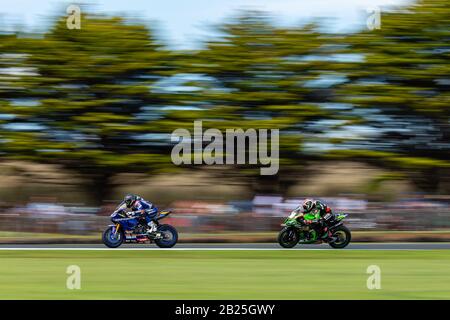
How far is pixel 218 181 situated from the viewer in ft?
141

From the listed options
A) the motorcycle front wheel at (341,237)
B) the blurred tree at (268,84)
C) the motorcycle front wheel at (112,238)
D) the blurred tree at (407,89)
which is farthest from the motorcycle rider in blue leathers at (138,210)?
Answer: the blurred tree at (407,89)

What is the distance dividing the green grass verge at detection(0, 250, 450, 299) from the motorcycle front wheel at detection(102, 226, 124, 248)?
48.6 inches

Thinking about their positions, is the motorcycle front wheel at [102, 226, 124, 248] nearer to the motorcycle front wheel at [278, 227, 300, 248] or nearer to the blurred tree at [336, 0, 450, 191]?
the motorcycle front wheel at [278, 227, 300, 248]

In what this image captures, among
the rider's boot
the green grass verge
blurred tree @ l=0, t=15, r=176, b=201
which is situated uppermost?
blurred tree @ l=0, t=15, r=176, b=201

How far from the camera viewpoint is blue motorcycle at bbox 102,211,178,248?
2477 cm

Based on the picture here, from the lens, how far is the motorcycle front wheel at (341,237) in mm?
25109

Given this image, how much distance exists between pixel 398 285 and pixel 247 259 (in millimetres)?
6741

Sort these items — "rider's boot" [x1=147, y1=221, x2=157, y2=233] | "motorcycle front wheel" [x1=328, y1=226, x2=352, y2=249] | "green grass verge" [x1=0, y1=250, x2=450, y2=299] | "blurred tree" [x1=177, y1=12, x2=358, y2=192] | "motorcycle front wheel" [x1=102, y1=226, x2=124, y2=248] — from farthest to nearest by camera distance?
"blurred tree" [x1=177, y1=12, x2=358, y2=192], "motorcycle front wheel" [x1=328, y1=226, x2=352, y2=249], "rider's boot" [x1=147, y1=221, x2=157, y2=233], "motorcycle front wheel" [x1=102, y1=226, x2=124, y2=248], "green grass verge" [x1=0, y1=250, x2=450, y2=299]

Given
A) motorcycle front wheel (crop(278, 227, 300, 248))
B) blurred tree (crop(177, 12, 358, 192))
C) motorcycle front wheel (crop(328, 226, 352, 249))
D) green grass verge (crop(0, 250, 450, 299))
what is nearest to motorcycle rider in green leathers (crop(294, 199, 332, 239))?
motorcycle front wheel (crop(328, 226, 352, 249))

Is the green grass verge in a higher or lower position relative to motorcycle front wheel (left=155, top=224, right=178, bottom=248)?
lower

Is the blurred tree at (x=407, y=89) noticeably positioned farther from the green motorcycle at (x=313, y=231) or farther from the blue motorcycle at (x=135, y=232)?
the blue motorcycle at (x=135, y=232)

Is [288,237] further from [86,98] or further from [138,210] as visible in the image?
[86,98]

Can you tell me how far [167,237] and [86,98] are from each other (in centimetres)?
1886

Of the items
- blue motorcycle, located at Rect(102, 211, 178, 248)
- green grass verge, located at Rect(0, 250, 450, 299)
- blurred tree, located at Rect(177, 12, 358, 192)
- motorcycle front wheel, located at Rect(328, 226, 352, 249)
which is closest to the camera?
green grass verge, located at Rect(0, 250, 450, 299)
